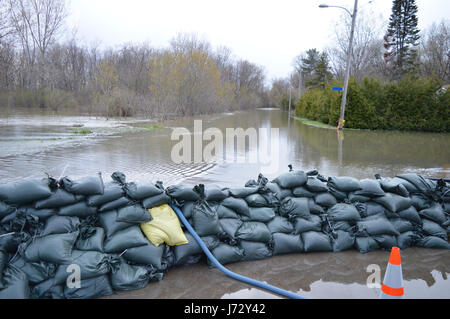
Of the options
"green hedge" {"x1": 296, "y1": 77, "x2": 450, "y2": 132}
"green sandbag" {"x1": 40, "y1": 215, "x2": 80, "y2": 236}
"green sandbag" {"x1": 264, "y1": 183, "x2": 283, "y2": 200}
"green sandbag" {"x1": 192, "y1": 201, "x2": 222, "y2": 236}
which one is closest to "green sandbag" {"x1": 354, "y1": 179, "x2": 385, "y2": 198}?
"green sandbag" {"x1": 264, "y1": 183, "x2": 283, "y2": 200}

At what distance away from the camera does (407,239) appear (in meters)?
3.72

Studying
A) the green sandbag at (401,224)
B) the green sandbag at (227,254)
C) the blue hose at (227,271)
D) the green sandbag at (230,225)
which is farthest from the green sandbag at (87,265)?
the green sandbag at (401,224)

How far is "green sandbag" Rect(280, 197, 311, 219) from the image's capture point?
3617 mm

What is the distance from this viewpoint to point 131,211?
9.95 ft

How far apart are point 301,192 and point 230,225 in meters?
0.99

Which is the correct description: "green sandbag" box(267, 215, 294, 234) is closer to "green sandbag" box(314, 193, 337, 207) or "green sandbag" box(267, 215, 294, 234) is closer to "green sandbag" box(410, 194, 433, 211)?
"green sandbag" box(314, 193, 337, 207)

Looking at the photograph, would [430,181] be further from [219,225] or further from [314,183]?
[219,225]

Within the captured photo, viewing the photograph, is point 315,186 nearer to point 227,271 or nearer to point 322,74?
point 227,271

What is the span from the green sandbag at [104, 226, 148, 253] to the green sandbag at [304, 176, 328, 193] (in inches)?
78.9

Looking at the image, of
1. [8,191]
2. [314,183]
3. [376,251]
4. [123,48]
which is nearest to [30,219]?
[8,191]

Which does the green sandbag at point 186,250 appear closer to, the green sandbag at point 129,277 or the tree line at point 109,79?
the green sandbag at point 129,277

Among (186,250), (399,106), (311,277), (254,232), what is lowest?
(311,277)

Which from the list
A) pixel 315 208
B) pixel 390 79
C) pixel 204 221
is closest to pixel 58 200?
pixel 204 221

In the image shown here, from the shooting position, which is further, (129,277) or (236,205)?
(236,205)
